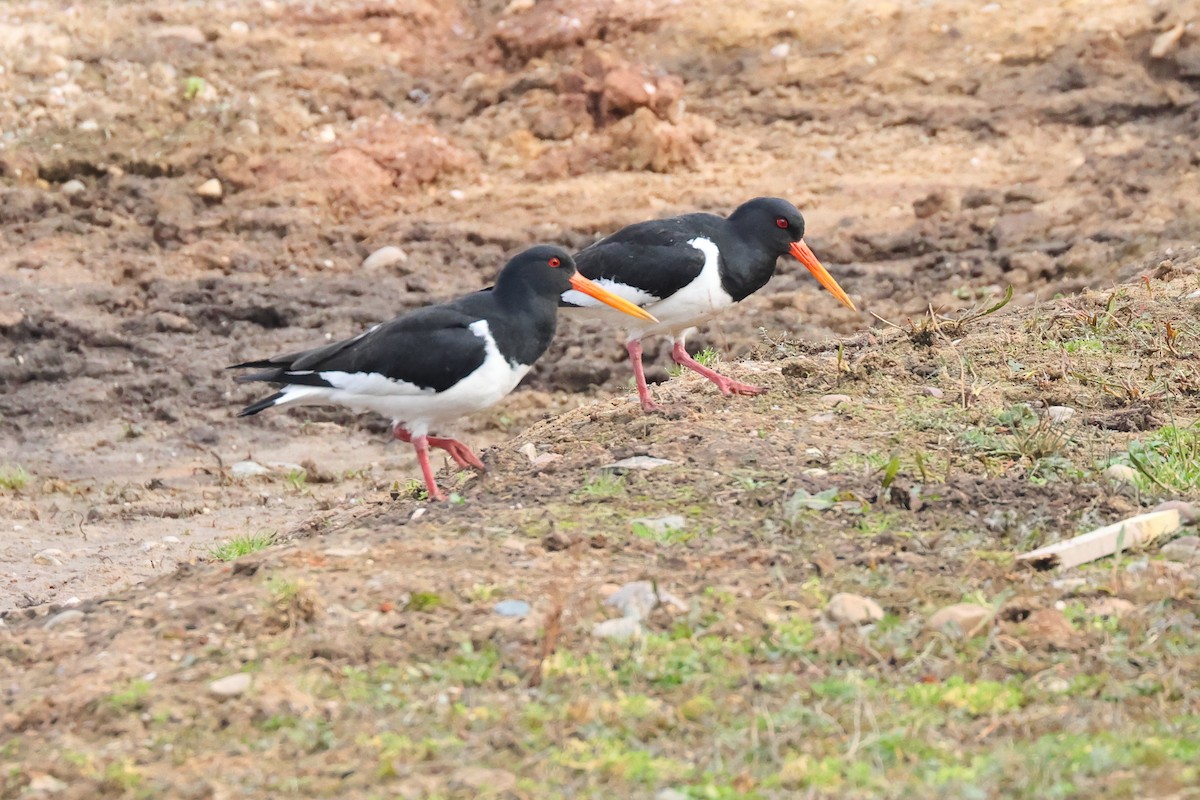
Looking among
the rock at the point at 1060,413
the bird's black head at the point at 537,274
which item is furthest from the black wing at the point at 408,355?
the rock at the point at 1060,413

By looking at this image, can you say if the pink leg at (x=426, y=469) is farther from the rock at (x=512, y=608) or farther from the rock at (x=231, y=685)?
the rock at (x=231, y=685)

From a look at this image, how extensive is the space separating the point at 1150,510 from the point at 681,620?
174 cm

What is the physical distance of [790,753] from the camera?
362 cm

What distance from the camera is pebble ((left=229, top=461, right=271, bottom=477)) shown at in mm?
8719

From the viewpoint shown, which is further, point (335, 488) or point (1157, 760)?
point (335, 488)

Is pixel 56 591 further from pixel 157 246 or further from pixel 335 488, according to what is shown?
pixel 157 246

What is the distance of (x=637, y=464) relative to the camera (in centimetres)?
567

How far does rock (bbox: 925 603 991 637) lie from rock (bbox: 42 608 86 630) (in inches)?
107

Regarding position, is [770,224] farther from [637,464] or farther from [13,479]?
[13,479]

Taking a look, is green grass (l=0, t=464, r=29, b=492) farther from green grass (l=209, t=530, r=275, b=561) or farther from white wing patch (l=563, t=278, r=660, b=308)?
white wing patch (l=563, t=278, r=660, b=308)

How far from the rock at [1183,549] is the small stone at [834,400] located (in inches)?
71.9

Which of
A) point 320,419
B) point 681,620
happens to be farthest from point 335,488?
point 681,620

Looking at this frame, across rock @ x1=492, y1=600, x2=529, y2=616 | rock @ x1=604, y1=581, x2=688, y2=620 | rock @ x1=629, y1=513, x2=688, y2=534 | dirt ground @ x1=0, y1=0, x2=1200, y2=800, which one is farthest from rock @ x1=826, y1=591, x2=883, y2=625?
rock @ x1=492, y1=600, x2=529, y2=616

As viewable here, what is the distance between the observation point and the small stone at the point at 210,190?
1185cm
